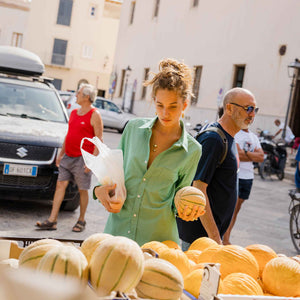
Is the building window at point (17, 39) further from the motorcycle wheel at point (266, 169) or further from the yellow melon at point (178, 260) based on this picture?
the yellow melon at point (178, 260)

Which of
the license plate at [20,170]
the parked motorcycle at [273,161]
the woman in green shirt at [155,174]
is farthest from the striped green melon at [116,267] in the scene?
the parked motorcycle at [273,161]

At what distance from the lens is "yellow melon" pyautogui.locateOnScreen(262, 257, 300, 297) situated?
7.61 ft

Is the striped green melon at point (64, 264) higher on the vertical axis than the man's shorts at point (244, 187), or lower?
higher

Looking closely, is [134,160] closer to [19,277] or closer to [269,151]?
[19,277]

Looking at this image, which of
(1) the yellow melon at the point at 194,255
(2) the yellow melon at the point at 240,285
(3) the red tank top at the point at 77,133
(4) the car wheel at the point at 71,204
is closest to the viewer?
(2) the yellow melon at the point at 240,285

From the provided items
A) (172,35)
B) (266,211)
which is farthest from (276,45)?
(266,211)

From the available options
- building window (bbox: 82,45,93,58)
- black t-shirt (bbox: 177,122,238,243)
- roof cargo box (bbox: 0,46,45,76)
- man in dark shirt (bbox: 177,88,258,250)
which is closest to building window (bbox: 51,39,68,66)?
building window (bbox: 82,45,93,58)

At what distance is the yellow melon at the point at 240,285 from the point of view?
212 centimetres

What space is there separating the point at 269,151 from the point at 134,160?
47.8 feet

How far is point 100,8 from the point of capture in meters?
53.2

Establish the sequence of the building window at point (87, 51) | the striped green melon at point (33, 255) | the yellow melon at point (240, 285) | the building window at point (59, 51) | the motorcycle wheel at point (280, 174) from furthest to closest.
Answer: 1. the building window at point (87, 51)
2. the building window at point (59, 51)
3. the motorcycle wheel at point (280, 174)
4. the yellow melon at point (240, 285)
5. the striped green melon at point (33, 255)

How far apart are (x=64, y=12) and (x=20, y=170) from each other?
158 ft

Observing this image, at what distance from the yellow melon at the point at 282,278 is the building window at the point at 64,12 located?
52972 mm

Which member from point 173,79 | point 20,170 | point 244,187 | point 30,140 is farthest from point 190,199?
point 30,140
